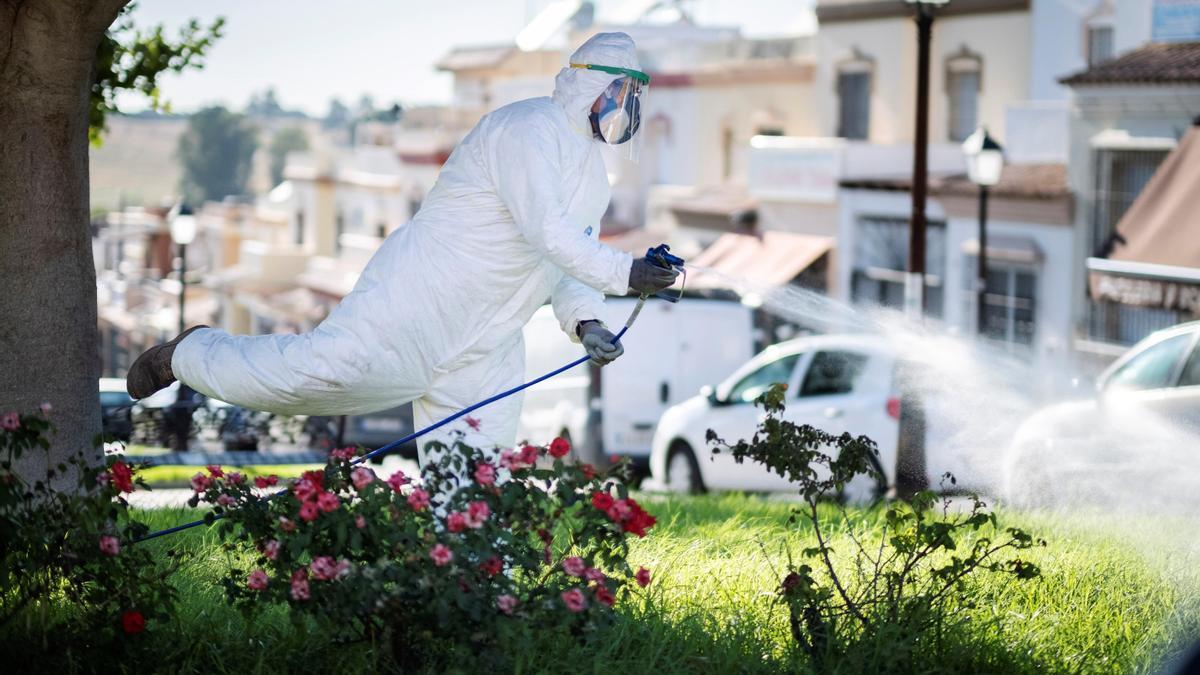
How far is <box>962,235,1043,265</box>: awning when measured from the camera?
27094mm

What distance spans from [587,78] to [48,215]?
77.5 inches

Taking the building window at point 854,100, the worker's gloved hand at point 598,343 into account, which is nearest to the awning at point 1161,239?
the building window at point 854,100

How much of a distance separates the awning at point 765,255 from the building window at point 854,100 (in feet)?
8.81

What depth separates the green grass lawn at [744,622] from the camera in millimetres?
5316

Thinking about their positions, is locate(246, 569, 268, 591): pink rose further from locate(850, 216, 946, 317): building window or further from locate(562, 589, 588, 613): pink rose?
locate(850, 216, 946, 317): building window

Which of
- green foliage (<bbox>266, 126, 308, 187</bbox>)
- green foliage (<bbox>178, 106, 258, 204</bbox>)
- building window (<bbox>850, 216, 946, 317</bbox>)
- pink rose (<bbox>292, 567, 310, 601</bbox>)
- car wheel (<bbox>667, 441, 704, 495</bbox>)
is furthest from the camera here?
green foliage (<bbox>266, 126, 308, 187</bbox>)

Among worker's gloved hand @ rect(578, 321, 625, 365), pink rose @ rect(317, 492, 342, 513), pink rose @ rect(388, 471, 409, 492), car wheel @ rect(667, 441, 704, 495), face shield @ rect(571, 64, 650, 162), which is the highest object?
face shield @ rect(571, 64, 650, 162)

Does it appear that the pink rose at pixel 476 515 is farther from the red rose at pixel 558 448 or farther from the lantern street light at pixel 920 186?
the lantern street light at pixel 920 186

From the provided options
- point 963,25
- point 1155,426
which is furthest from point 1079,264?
point 1155,426

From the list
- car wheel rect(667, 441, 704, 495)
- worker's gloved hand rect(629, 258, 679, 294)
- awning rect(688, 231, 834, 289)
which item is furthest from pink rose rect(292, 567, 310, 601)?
awning rect(688, 231, 834, 289)

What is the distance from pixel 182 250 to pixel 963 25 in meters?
14.3

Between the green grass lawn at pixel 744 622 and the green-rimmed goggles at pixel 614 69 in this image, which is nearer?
the green grass lawn at pixel 744 622

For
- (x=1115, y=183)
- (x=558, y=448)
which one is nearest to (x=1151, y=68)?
(x=1115, y=183)

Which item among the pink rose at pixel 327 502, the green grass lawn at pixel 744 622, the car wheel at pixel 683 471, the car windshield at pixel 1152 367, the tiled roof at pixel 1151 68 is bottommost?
the car wheel at pixel 683 471
